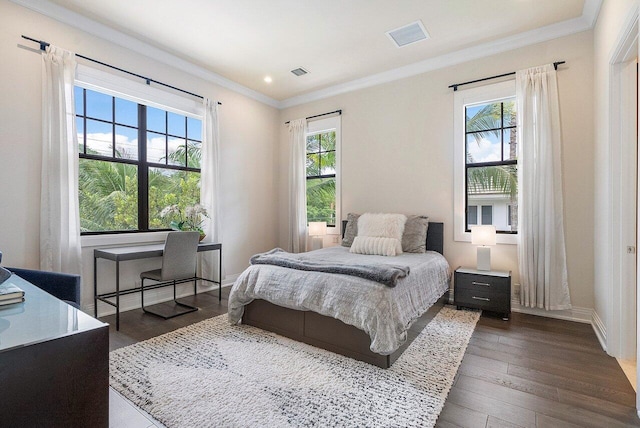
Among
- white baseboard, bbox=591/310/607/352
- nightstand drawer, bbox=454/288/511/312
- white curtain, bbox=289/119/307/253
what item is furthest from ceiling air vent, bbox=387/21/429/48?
white baseboard, bbox=591/310/607/352

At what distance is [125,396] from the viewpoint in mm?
1874

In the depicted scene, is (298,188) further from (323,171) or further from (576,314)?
(576,314)

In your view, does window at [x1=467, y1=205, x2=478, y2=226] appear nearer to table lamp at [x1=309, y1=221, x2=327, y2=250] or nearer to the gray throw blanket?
the gray throw blanket

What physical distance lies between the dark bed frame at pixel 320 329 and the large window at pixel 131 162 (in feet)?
6.45

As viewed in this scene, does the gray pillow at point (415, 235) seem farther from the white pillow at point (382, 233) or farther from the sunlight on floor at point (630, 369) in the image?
the sunlight on floor at point (630, 369)

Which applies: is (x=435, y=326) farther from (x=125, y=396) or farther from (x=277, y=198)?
(x=277, y=198)

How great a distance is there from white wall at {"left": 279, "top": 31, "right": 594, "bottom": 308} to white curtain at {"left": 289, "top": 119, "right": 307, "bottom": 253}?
0.32 meters

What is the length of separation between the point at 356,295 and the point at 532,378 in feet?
4.17

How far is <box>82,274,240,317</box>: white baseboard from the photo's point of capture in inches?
132

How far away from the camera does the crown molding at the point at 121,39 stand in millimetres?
2902

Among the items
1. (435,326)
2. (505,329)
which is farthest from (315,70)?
(505,329)

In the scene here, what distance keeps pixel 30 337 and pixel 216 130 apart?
381 centimetres

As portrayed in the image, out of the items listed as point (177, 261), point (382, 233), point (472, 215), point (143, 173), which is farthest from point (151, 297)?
point (472, 215)

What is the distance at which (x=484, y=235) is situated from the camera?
338 centimetres
